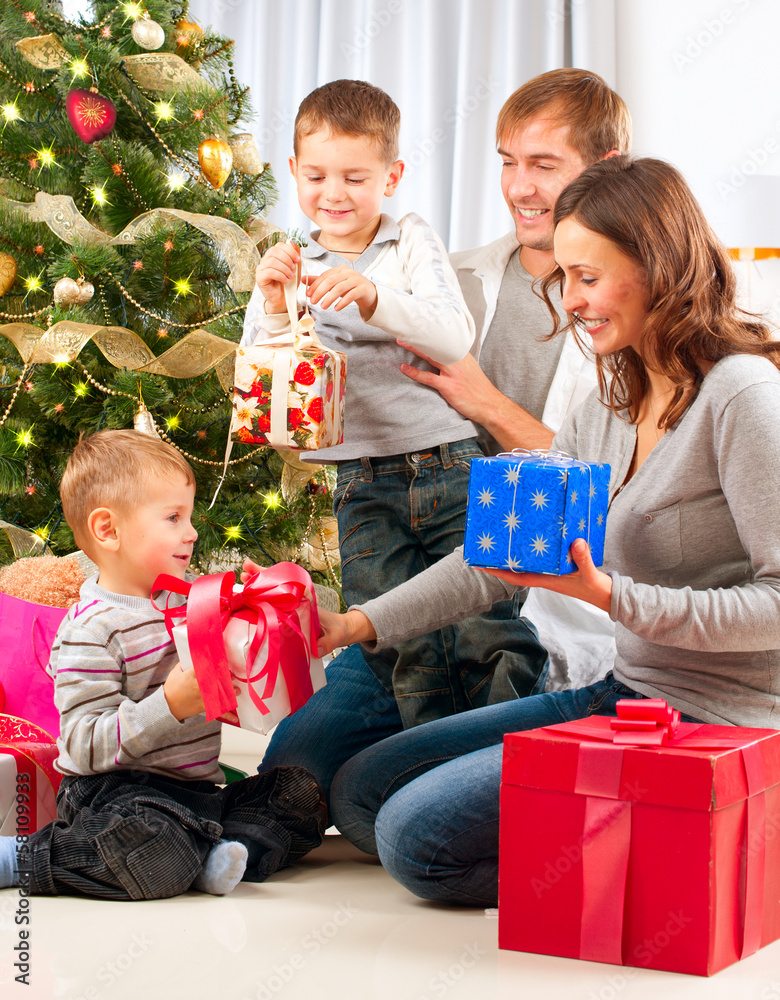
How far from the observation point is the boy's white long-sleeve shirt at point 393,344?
158 centimetres

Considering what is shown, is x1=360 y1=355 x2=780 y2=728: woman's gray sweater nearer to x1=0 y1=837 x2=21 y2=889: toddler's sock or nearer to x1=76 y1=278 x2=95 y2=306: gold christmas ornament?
x1=0 y1=837 x2=21 y2=889: toddler's sock

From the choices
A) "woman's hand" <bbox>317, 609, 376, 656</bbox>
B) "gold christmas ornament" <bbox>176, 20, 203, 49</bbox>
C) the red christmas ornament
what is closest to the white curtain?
"gold christmas ornament" <bbox>176, 20, 203, 49</bbox>

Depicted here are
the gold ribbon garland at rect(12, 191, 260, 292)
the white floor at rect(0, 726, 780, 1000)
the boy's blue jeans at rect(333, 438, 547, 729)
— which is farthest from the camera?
the gold ribbon garland at rect(12, 191, 260, 292)

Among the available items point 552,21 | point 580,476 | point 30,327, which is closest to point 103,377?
point 30,327

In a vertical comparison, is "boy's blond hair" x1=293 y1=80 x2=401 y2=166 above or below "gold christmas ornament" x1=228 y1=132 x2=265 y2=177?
below

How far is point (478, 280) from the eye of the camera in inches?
73.1

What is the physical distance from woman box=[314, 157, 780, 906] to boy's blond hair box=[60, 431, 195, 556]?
1.09 ft

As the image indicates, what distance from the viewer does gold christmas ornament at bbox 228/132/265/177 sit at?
7.42 feet

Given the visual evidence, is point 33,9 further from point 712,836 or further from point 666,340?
point 712,836

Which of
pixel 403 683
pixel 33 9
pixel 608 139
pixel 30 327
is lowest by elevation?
pixel 403 683

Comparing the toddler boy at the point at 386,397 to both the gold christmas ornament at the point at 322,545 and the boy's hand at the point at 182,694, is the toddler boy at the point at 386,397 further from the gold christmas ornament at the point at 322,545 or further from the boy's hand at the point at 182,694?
the gold christmas ornament at the point at 322,545

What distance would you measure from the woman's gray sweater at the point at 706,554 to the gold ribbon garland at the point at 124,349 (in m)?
0.85

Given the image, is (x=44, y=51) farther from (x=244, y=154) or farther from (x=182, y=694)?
(x=182, y=694)

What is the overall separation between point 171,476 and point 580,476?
599 mm
